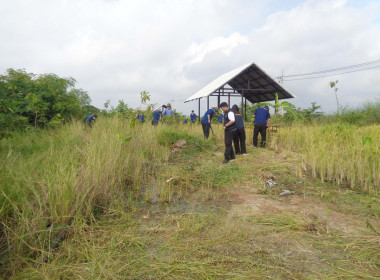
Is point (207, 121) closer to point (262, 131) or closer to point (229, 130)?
point (262, 131)

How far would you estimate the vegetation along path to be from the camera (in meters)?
1.79

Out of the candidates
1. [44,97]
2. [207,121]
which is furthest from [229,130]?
[44,97]

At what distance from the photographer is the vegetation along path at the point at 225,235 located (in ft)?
5.86

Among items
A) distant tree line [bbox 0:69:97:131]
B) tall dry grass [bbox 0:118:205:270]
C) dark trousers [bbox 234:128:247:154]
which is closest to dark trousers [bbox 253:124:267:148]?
dark trousers [bbox 234:128:247:154]

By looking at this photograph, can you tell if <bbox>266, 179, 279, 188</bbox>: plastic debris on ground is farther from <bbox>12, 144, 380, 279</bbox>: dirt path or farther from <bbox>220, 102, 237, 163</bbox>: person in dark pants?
<bbox>220, 102, 237, 163</bbox>: person in dark pants

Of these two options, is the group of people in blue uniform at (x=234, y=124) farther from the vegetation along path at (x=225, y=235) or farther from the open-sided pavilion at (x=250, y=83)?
the open-sided pavilion at (x=250, y=83)

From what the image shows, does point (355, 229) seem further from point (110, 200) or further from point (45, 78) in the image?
point (45, 78)

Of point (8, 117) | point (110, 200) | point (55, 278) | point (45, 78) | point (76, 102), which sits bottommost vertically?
point (55, 278)

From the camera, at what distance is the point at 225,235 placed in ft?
→ 7.45

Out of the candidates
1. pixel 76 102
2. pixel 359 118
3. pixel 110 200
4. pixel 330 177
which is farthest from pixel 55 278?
pixel 359 118

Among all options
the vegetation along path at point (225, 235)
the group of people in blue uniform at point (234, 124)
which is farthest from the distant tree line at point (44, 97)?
the vegetation along path at point (225, 235)

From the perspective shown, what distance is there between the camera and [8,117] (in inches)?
175

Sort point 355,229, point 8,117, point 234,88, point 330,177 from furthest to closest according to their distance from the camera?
point 234,88
point 8,117
point 330,177
point 355,229

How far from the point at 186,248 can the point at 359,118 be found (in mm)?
13600
